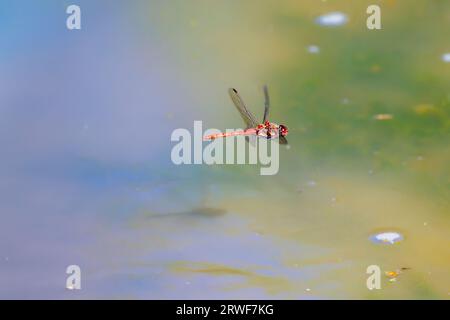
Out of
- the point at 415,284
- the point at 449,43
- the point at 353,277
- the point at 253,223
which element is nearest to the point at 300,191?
the point at 253,223

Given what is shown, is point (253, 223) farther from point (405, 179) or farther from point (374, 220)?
point (405, 179)

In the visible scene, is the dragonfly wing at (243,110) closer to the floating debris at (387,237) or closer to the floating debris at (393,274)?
the floating debris at (387,237)

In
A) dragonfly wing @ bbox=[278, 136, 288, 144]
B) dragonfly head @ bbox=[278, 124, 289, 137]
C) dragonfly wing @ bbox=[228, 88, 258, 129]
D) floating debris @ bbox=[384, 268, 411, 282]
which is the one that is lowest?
floating debris @ bbox=[384, 268, 411, 282]

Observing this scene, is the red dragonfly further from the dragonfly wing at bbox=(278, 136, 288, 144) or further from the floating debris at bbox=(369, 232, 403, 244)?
the floating debris at bbox=(369, 232, 403, 244)

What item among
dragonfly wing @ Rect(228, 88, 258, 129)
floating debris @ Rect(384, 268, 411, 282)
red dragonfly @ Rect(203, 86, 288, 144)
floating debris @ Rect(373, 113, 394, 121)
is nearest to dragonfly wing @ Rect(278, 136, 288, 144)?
red dragonfly @ Rect(203, 86, 288, 144)

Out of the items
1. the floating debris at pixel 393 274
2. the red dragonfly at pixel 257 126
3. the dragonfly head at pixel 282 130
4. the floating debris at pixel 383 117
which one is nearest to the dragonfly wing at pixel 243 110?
the red dragonfly at pixel 257 126
